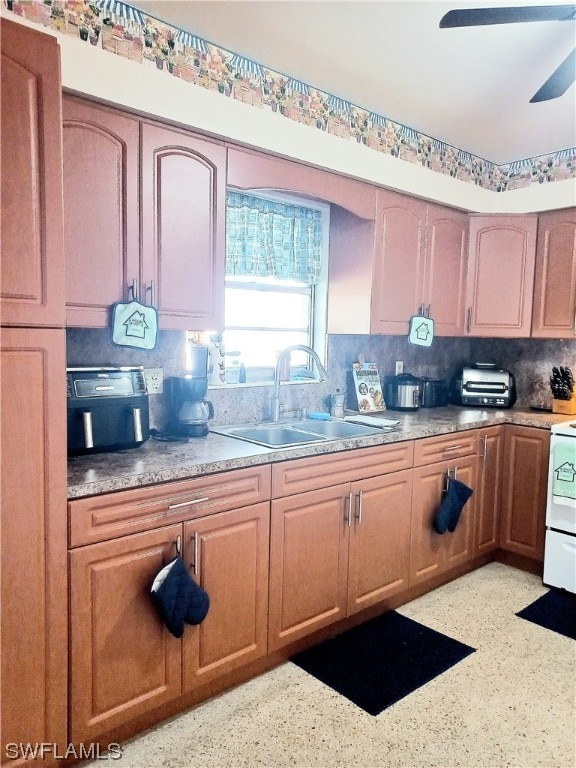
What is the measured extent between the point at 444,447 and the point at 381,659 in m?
1.13

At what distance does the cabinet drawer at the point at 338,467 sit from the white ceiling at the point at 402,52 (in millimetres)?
1761

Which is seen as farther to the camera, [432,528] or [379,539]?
[432,528]

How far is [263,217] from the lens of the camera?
9.53ft

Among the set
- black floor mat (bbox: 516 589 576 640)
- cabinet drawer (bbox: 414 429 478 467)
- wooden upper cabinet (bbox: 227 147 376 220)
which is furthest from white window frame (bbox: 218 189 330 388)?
black floor mat (bbox: 516 589 576 640)

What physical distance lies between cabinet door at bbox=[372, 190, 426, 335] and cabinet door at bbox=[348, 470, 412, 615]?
93cm

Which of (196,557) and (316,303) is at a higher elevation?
(316,303)

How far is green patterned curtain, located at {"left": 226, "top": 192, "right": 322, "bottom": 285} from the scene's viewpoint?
9.14 ft

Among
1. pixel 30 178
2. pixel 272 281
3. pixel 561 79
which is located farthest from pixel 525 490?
pixel 30 178

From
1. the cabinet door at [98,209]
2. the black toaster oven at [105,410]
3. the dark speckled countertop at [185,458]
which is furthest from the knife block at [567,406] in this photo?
the cabinet door at [98,209]

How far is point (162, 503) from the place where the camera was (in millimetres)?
1854

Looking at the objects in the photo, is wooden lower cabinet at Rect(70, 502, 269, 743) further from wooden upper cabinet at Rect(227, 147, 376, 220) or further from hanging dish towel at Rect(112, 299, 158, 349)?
wooden upper cabinet at Rect(227, 147, 376, 220)

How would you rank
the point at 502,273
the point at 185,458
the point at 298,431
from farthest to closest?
the point at 502,273 < the point at 298,431 < the point at 185,458

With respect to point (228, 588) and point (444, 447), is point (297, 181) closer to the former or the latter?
point (444, 447)

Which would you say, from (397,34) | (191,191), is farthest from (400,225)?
(191,191)
